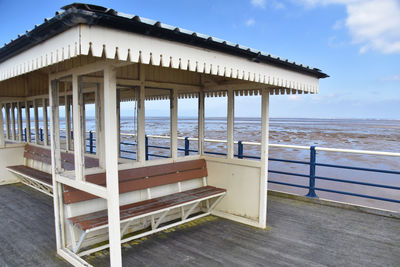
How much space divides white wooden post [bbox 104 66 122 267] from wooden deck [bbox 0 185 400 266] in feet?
2.22

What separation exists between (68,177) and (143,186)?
3.38 feet

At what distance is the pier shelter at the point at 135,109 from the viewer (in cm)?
219

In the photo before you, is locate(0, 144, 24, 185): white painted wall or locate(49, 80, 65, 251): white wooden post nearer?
locate(49, 80, 65, 251): white wooden post

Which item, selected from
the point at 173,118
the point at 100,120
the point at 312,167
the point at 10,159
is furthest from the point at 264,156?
the point at 10,159

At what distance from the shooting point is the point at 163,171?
4234 millimetres

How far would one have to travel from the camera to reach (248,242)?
371cm

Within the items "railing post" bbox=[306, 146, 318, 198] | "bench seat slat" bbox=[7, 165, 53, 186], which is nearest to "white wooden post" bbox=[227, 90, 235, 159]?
"railing post" bbox=[306, 146, 318, 198]

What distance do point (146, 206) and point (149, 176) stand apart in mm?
503

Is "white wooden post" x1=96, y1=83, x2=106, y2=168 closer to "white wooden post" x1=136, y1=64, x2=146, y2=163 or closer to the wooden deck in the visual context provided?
"white wooden post" x1=136, y1=64, x2=146, y2=163

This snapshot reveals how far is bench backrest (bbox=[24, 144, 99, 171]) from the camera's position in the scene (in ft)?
14.8

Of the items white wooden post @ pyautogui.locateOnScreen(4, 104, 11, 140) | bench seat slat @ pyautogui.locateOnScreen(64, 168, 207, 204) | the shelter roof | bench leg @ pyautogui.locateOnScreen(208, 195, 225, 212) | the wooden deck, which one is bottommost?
the wooden deck

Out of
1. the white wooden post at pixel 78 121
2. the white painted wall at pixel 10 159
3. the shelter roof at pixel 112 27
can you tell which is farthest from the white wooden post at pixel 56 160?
the white painted wall at pixel 10 159

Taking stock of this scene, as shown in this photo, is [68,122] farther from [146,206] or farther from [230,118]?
[230,118]

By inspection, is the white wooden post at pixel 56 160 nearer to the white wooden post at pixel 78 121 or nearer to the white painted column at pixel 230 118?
the white wooden post at pixel 78 121
